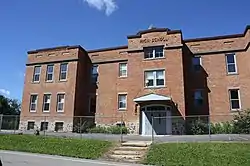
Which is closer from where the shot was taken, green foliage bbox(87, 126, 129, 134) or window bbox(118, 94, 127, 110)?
green foliage bbox(87, 126, 129, 134)

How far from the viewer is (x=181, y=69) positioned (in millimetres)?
26453

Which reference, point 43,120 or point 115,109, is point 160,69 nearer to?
point 115,109

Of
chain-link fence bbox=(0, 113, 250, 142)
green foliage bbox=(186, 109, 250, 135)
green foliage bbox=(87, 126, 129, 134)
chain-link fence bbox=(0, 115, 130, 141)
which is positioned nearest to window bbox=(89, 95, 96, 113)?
chain-link fence bbox=(0, 115, 130, 141)

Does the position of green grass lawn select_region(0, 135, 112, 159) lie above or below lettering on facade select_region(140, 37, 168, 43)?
below

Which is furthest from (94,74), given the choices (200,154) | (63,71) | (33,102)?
(200,154)

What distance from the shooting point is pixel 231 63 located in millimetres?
27312

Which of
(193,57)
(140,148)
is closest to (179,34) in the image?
(193,57)

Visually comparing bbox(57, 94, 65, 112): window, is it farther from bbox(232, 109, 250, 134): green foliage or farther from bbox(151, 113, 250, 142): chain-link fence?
bbox(232, 109, 250, 134): green foliage

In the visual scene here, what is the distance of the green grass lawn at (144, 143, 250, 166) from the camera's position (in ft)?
42.4

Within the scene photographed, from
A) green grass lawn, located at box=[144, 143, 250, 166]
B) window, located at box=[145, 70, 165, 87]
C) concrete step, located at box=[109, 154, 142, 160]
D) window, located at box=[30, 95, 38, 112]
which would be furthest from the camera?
window, located at box=[30, 95, 38, 112]

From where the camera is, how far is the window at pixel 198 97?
89.8 ft

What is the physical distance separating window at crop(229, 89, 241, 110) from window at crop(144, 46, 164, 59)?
26.2ft

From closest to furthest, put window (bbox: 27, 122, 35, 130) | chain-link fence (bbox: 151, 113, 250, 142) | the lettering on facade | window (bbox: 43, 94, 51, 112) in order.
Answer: chain-link fence (bbox: 151, 113, 250, 142), the lettering on facade, window (bbox: 27, 122, 35, 130), window (bbox: 43, 94, 51, 112)

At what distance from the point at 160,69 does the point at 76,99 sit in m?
10.2
